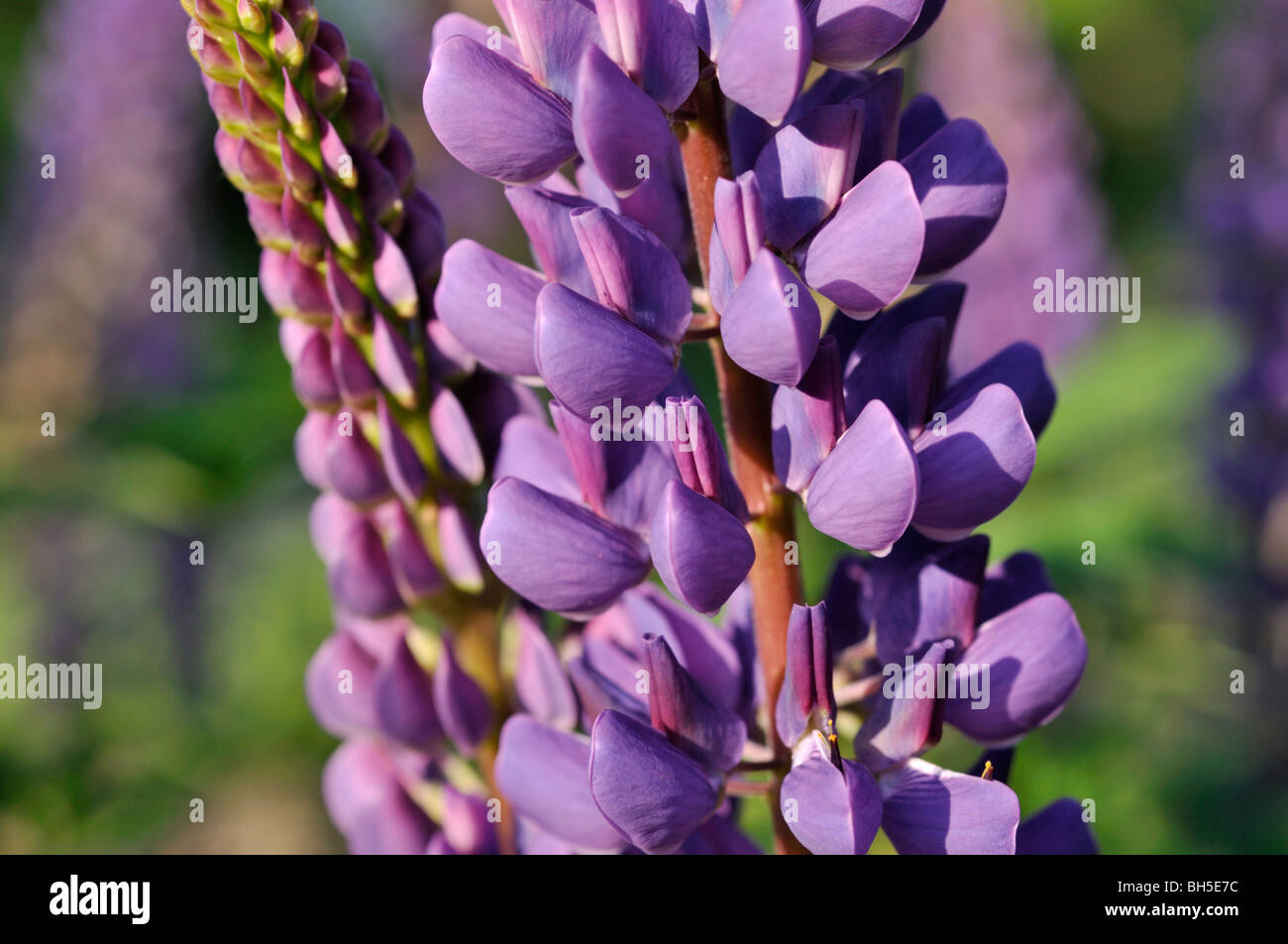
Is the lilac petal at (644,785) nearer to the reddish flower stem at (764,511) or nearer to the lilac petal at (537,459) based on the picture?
the reddish flower stem at (764,511)

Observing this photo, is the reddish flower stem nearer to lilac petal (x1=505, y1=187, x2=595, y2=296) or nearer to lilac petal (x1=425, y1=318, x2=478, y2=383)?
lilac petal (x1=505, y1=187, x2=595, y2=296)

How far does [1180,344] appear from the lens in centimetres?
292

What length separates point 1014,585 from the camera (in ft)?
4.14

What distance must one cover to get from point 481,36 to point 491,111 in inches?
7.1

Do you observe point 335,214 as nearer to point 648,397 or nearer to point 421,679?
point 648,397

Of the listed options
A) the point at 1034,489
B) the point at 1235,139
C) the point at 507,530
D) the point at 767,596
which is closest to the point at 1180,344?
the point at 1034,489

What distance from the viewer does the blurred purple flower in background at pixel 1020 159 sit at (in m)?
3.65

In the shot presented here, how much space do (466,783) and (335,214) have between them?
2.37 feet

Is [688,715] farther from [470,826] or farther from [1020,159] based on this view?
[1020,159]

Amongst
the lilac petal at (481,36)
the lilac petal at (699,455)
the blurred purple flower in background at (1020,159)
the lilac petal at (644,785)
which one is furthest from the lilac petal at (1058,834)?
the blurred purple flower in background at (1020,159)

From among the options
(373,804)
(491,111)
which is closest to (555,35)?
(491,111)

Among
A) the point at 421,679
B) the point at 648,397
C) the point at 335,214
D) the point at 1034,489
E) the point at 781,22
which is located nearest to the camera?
the point at 781,22

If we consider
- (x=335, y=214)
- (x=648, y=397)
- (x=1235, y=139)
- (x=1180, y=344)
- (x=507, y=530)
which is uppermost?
(x=1235, y=139)

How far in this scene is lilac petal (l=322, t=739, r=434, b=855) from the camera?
1428 millimetres
